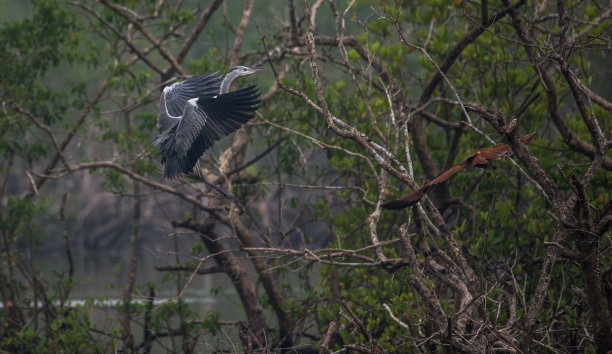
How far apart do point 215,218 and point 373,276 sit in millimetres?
1743

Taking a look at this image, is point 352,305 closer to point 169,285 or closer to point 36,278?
point 36,278

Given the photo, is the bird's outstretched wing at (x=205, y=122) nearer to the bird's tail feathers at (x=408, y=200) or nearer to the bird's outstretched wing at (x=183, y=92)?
the bird's outstretched wing at (x=183, y=92)

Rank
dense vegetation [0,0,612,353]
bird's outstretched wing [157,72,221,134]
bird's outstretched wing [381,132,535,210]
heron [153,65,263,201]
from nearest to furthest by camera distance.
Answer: bird's outstretched wing [381,132,535,210]
dense vegetation [0,0,612,353]
heron [153,65,263,201]
bird's outstretched wing [157,72,221,134]

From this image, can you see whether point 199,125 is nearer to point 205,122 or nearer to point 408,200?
point 205,122

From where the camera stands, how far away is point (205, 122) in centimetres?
458

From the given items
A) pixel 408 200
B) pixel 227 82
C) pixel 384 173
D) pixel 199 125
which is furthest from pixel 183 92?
pixel 408 200

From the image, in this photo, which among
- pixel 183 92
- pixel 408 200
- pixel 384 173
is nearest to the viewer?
pixel 408 200

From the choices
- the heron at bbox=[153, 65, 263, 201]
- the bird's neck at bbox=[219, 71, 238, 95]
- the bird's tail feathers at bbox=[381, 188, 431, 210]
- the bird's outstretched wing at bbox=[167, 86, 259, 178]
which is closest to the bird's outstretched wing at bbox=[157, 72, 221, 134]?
the bird's neck at bbox=[219, 71, 238, 95]

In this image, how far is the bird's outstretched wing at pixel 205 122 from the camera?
4.48m

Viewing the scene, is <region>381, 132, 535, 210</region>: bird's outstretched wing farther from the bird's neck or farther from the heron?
the bird's neck

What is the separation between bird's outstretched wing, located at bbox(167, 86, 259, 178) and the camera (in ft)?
14.7

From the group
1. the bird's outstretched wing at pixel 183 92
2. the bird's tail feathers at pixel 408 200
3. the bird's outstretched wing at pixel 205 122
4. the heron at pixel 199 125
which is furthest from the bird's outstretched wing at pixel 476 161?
the bird's outstretched wing at pixel 183 92

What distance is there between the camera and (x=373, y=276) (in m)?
5.30

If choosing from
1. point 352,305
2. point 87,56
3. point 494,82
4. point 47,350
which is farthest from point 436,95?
point 47,350
